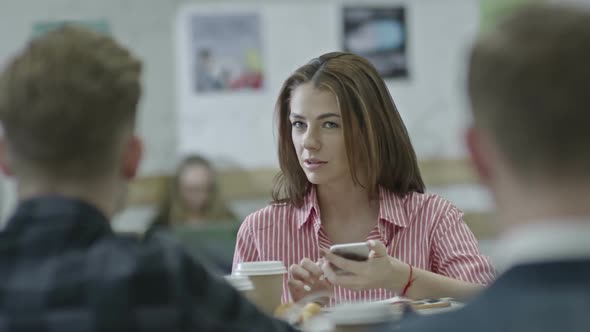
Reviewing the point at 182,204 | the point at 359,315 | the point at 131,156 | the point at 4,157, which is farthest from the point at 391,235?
the point at 182,204

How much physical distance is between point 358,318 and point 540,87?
1.96 ft

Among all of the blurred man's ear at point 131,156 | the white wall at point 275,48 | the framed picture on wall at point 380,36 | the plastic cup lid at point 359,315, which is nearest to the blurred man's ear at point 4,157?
the blurred man's ear at point 131,156

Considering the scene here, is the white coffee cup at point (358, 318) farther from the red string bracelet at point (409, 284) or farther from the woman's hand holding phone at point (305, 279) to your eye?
the red string bracelet at point (409, 284)

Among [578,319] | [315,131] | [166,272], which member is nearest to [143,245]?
[166,272]

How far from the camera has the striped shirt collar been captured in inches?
87.0

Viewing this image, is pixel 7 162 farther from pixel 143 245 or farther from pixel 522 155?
pixel 522 155

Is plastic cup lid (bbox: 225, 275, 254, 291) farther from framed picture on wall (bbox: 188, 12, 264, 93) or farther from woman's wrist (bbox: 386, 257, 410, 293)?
framed picture on wall (bbox: 188, 12, 264, 93)

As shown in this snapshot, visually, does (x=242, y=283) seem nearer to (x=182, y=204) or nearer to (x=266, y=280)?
(x=266, y=280)

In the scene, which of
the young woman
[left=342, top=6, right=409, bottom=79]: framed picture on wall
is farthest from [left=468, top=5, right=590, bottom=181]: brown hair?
[left=342, top=6, right=409, bottom=79]: framed picture on wall

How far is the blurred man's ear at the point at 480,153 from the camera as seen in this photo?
36.7 inches

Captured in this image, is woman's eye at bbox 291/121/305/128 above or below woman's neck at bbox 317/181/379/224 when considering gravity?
above

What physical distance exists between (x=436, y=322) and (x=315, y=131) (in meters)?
1.36

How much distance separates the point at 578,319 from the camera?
823 mm

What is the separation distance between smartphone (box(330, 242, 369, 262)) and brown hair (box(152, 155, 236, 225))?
8.64 ft
